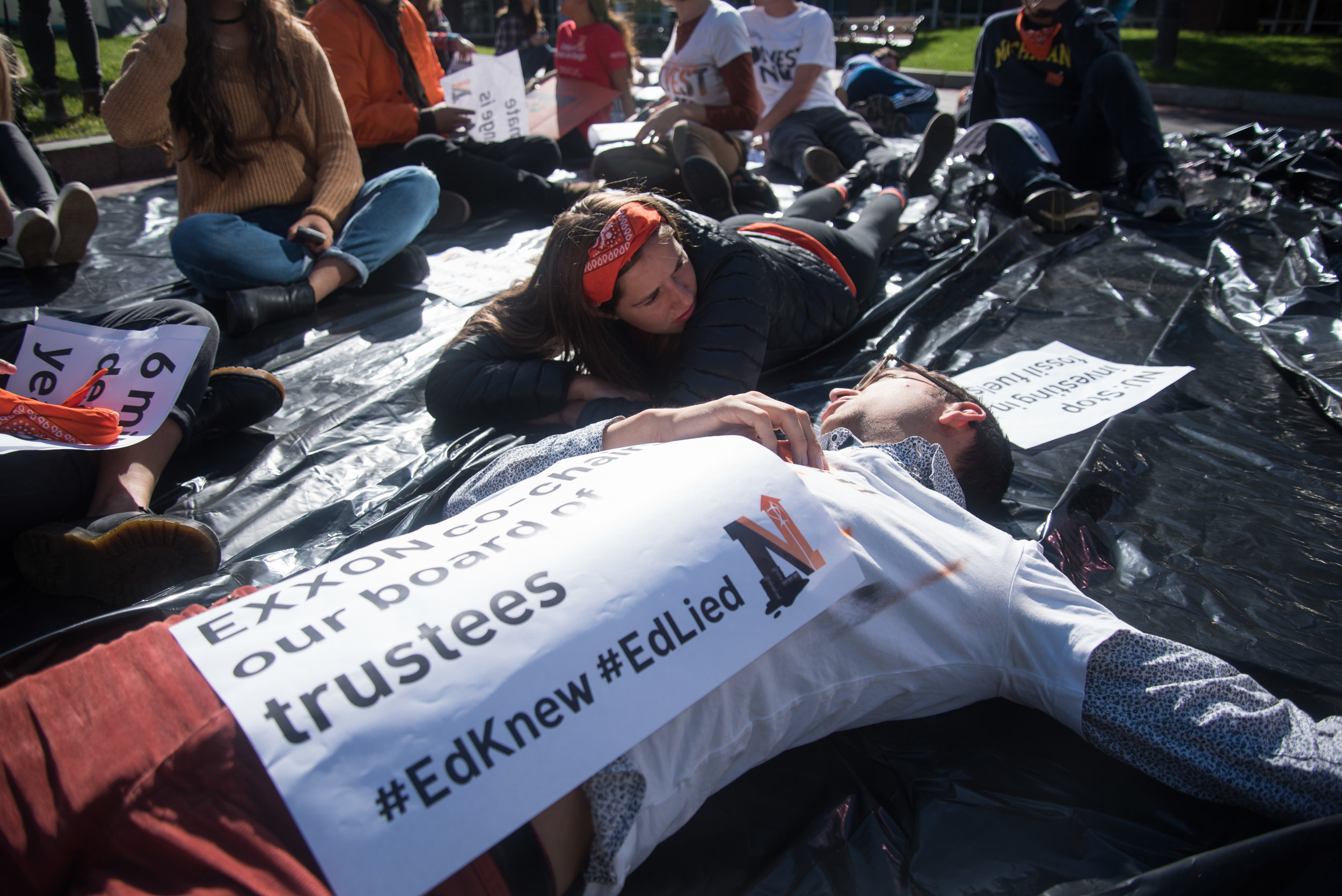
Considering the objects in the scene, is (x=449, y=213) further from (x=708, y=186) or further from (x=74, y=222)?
(x=74, y=222)

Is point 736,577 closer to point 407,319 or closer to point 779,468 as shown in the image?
point 779,468

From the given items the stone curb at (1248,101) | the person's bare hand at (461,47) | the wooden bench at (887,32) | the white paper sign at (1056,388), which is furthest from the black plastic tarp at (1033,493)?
the wooden bench at (887,32)

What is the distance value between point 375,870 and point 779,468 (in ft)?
2.35

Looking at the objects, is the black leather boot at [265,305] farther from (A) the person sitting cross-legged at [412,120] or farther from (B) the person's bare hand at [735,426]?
(B) the person's bare hand at [735,426]

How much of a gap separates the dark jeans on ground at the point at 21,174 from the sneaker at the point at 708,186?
2.79 m

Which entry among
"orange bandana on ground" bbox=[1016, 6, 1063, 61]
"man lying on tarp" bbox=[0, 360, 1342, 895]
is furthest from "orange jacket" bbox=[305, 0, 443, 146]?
"orange bandana on ground" bbox=[1016, 6, 1063, 61]

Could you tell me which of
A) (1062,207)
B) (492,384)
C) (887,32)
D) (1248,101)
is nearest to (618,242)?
(492,384)

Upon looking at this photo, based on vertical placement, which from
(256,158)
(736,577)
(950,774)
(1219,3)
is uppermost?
(1219,3)

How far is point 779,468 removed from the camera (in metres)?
1.17

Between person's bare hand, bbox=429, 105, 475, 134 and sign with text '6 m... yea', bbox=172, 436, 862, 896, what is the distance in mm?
3500

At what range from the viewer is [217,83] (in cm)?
271

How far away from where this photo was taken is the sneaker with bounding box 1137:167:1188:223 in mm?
3496

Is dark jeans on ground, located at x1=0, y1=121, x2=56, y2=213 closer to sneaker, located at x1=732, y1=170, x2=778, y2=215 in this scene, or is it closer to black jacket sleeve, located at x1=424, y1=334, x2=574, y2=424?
black jacket sleeve, located at x1=424, y1=334, x2=574, y2=424

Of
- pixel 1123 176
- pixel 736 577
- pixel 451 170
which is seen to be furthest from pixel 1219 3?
pixel 736 577
